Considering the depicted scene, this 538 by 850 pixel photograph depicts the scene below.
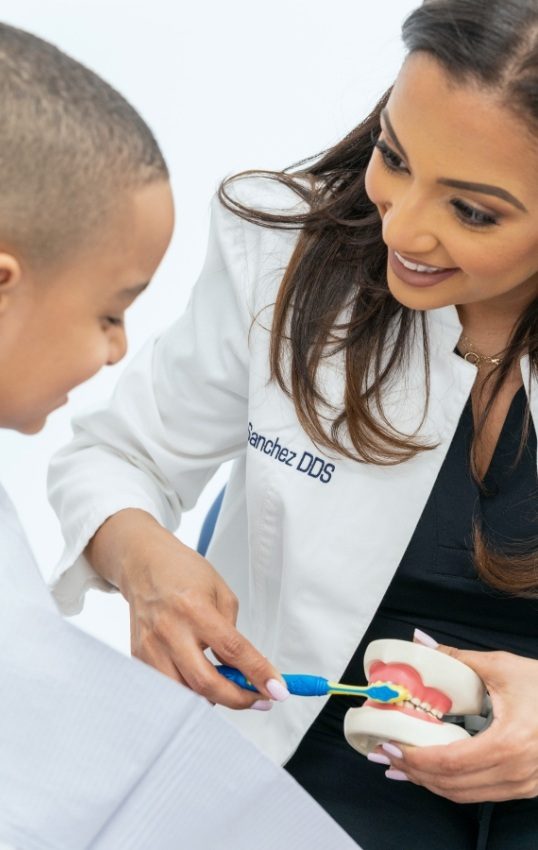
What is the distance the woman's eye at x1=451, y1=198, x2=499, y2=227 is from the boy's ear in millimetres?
→ 352

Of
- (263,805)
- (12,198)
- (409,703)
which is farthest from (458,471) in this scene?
(12,198)

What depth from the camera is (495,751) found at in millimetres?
1050

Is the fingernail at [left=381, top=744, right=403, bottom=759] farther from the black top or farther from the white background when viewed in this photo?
the white background

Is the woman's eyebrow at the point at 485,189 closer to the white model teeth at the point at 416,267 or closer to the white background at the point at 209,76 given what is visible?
the white model teeth at the point at 416,267

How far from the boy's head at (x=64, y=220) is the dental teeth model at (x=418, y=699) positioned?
0.31 meters

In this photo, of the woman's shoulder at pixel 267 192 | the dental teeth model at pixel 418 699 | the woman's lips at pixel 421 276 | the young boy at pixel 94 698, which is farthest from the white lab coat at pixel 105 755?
the woman's shoulder at pixel 267 192

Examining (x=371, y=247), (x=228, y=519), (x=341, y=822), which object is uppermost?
(x=371, y=247)

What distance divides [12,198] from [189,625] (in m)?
0.39

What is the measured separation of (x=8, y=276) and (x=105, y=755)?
0.32 meters

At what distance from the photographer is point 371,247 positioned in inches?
48.8

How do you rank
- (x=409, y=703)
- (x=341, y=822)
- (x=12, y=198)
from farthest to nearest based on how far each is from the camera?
(x=341, y=822)
(x=409, y=703)
(x=12, y=198)

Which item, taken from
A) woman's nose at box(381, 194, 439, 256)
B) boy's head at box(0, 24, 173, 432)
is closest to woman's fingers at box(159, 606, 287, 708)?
boy's head at box(0, 24, 173, 432)

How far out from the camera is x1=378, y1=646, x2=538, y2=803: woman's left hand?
1036 millimetres

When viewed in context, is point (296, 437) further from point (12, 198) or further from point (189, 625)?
point (12, 198)
